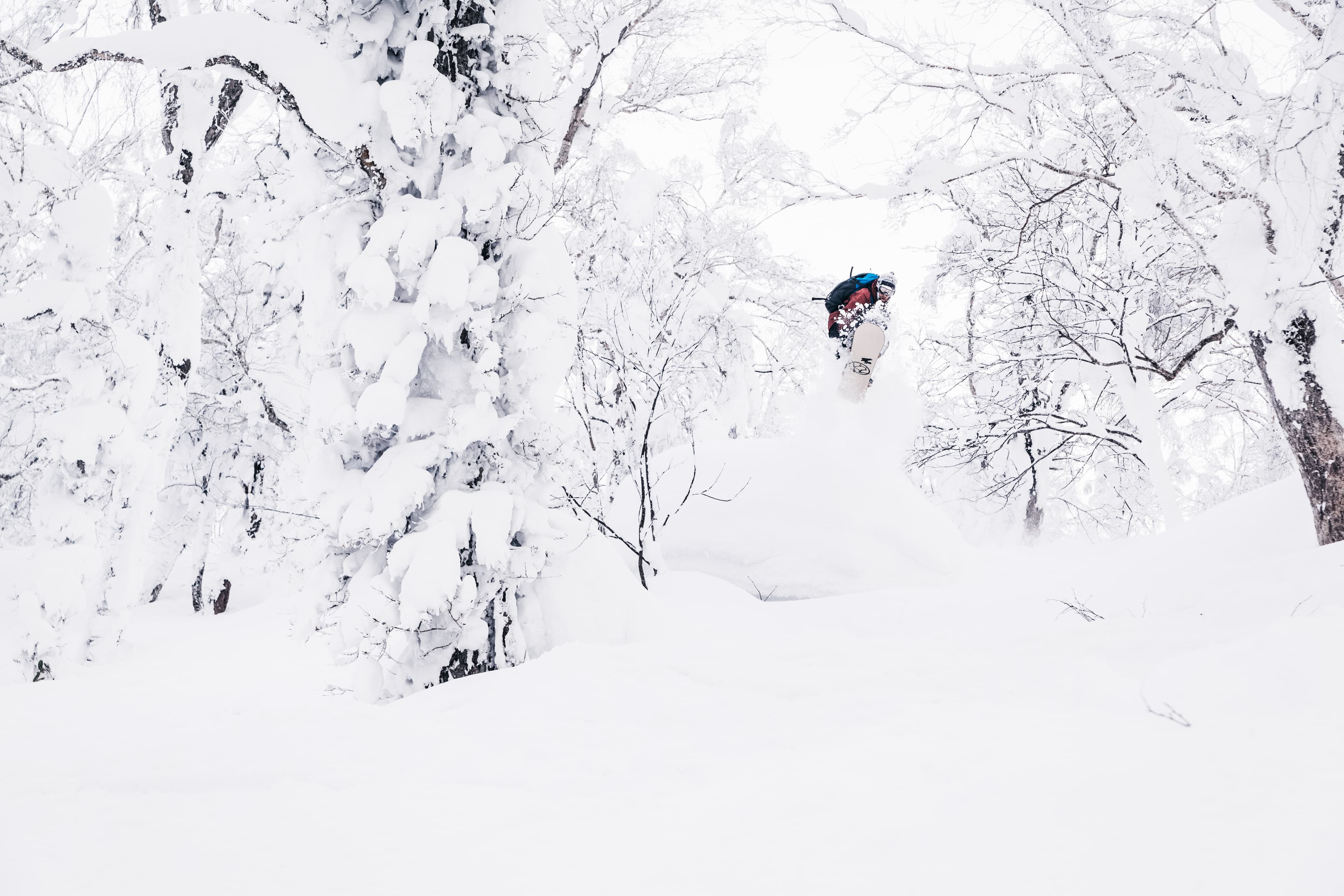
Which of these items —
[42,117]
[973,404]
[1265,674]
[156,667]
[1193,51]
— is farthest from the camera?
[973,404]

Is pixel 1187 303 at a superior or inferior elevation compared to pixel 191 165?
inferior

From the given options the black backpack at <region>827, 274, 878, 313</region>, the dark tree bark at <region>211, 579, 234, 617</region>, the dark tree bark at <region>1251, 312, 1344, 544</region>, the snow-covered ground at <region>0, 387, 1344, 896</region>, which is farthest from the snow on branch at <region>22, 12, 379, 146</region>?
the dark tree bark at <region>211, 579, 234, 617</region>

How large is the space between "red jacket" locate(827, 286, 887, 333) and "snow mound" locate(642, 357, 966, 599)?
2.59ft

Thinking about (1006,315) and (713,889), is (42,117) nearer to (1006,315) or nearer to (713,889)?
(713,889)

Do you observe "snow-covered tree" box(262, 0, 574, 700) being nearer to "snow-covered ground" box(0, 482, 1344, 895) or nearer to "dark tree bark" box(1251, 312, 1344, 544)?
"snow-covered ground" box(0, 482, 1344, 895)

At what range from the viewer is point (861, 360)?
7.11 meters

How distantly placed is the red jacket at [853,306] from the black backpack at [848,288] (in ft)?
0.06

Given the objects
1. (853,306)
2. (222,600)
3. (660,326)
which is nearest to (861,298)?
(853,306)

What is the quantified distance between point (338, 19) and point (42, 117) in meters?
5.27

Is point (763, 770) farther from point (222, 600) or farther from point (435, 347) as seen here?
point (222, 600)

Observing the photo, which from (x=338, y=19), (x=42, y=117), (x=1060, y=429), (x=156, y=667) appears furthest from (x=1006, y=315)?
(x=156, y=667)

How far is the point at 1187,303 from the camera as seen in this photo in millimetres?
6457

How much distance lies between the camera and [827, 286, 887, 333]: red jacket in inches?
272

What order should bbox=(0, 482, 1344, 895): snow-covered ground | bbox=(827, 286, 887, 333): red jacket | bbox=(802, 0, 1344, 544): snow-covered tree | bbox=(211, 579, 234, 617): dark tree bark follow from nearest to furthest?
bbox=(0, 482, 1344, 895): snow-covered ground → bbox=(802, 0, 1344, 544): snow-covered tree → bbox=(827, 286, 887, 333): red jacket → bbox=(211, 579, 234, 617): dark tree bark
